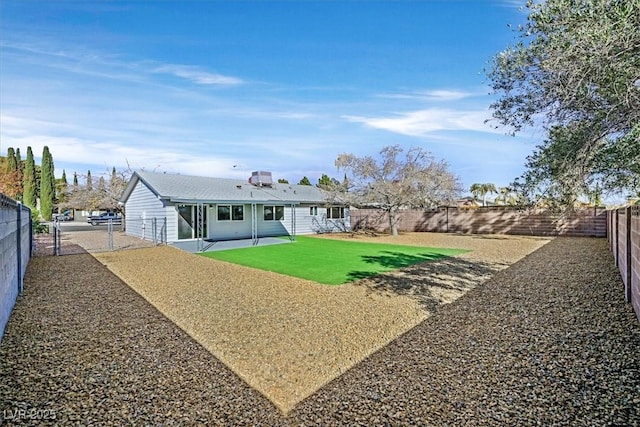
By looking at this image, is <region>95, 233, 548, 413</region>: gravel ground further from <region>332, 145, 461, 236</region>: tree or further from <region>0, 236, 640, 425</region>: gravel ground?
<region>332, 145, 461, 236</region>: tree

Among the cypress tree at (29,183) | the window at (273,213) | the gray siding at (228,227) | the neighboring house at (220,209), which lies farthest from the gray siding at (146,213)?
the cypress tree at (29,183)

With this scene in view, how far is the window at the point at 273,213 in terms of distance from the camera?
67.1 ft

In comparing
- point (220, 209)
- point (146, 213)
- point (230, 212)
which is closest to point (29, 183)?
point (146, 213)

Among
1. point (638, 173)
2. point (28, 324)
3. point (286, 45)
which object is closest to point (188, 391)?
point (28, 324)

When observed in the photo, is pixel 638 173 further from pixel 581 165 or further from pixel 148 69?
pixel 148 69

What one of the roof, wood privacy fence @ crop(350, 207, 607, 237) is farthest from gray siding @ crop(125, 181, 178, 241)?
wood privacy fence @ crop(350, 207, 607, 237)

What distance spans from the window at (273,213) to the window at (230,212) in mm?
1663

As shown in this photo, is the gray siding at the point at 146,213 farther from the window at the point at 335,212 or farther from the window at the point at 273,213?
the window at the point at 335,212

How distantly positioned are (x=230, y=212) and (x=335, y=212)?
27.7 ft

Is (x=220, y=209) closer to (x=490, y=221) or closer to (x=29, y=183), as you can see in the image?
(x=490, y=221)

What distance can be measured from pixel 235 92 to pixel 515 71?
37.9 feet

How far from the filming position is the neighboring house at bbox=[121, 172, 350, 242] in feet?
53.6

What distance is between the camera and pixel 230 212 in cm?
1864

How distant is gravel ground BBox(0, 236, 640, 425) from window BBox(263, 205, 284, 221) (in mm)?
14399
